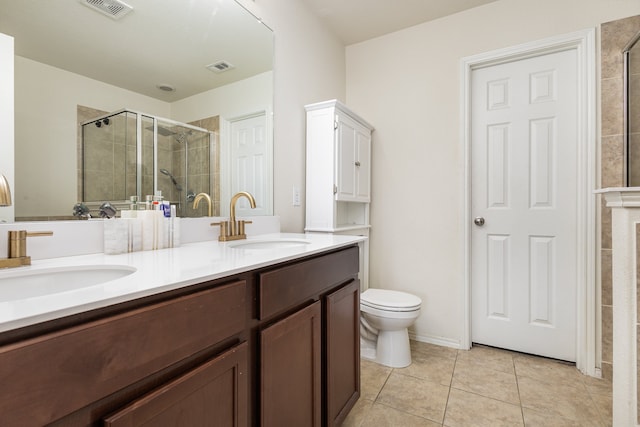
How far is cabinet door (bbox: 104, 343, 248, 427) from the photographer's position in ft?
1.82

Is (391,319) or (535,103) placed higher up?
(535,103)

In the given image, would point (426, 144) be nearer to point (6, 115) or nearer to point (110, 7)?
point (110, 7)

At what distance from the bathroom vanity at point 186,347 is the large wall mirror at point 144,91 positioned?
347 mm

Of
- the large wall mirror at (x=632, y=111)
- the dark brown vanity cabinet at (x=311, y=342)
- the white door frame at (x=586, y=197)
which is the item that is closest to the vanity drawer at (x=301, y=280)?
the dark brown vanity cabinet at (x=311, y=342)

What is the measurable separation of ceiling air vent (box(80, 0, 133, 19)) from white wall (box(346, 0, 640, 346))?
1888mm

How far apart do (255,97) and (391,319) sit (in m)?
1.56

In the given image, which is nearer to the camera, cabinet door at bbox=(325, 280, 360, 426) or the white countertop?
the white countertop

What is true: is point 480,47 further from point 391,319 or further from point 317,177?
point 391,319

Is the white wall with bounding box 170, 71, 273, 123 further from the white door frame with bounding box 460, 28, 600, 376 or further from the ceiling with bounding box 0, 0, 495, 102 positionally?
the white door frame with bounding box 460, 28, 600, 376

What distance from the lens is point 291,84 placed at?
6.66 ft

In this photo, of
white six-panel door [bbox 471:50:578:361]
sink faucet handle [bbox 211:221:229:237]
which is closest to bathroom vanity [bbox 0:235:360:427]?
sink faucet handle [bbox 211:221:229:237]

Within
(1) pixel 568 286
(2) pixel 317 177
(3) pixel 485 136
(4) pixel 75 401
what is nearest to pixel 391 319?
(2) pixel 317 177

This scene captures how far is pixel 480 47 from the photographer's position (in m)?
2.23

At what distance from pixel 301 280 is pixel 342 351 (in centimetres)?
49
